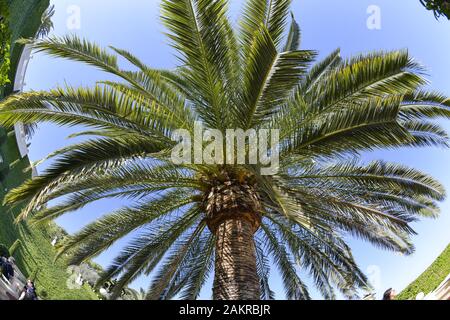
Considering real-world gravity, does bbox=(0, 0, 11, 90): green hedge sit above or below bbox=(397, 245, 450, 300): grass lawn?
above

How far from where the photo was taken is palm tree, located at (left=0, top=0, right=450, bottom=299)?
692 centimetres

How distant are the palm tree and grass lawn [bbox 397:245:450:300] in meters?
4.08

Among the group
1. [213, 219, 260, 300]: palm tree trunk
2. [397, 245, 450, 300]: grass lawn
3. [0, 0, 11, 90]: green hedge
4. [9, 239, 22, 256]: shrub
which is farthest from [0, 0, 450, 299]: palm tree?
[9, 239, 22, 256]: shrub

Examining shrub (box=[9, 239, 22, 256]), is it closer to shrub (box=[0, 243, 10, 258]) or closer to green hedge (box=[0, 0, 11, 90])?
shrub (box=[0, 243, 10, 258])

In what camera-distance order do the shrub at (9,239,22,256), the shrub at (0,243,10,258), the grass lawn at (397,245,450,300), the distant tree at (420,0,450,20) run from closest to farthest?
the distant tree at (420,0,450,20) < the grass lawn at (397,245,450,300) < the shrub at (0,243,10,258) < the shrub at (9,239,22,256)

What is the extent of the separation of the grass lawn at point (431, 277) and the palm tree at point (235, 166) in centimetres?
408

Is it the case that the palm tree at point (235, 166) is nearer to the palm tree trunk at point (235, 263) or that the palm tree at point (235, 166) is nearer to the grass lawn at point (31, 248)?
the palm tree trunk at point (235, 263)

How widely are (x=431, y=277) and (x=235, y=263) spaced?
8.69 meters

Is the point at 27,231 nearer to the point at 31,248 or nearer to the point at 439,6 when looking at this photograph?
the point at 31,248

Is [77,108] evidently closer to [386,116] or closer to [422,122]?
[386,116]

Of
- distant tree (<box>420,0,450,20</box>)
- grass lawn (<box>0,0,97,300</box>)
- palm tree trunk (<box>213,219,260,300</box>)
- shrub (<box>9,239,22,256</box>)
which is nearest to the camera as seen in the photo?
distant tree (<box>420,0,450,20</box>)

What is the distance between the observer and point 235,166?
790 cm

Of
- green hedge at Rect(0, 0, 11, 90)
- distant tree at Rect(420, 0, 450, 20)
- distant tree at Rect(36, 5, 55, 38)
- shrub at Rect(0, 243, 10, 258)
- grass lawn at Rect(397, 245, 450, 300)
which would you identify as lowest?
grass lawn at Rect(397, 245, 450, 300)
